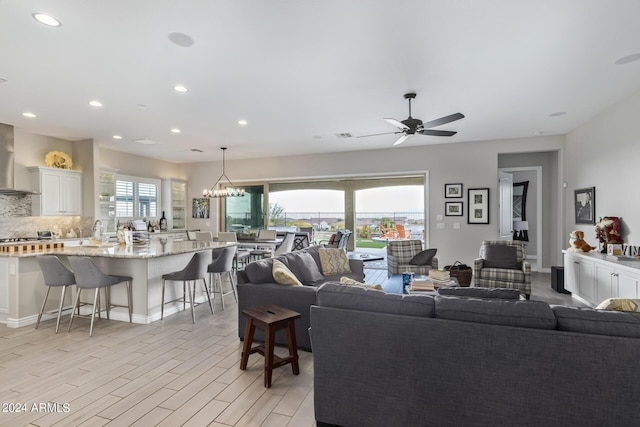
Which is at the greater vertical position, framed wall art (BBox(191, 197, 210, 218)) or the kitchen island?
framed wall art (BBox(191, 197, 210, 218))

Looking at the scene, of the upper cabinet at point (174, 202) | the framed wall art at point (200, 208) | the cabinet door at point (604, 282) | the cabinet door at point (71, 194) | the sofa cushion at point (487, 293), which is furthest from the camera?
the framed wall art at point (200, 208)

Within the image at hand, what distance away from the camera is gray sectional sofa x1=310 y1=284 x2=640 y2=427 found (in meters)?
1.61

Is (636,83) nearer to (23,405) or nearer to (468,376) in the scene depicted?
(468,376)

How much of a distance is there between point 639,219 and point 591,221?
4.32ft

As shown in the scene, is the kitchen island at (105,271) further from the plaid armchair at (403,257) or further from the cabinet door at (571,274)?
the cabinet door at (571,274)

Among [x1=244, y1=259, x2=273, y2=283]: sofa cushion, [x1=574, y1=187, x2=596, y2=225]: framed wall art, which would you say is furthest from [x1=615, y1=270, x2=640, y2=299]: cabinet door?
[x1=244, y1=259, x2=273, y2=283]: sofa cushion

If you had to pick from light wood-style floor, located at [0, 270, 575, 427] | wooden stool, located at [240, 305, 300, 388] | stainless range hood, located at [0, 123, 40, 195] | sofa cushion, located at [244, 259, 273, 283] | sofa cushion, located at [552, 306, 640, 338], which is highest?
stainless range hood, located at [0, 123, 40, 195]

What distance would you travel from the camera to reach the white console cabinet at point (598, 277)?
3.59m

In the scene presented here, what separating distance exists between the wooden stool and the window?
20.2ft

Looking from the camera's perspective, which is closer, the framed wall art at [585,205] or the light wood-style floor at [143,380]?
the light wood-style floor at [143,380]

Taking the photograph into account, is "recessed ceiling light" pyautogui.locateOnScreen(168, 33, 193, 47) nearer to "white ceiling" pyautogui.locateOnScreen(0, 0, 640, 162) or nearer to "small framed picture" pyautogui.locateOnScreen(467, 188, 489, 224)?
"white ceiling" pyautogui.locateOnScreen(0, 0, 640, 162)

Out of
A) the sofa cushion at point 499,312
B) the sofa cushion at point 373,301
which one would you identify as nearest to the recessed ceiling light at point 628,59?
the sofa cushion at point 499,312

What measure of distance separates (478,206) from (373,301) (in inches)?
229

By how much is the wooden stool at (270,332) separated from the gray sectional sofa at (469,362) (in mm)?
642
